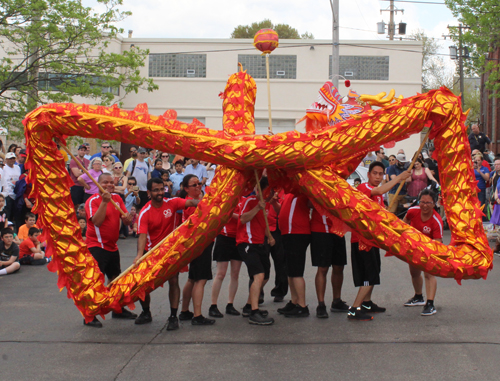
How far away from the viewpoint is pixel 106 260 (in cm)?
559

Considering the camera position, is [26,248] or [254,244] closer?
[254,244]

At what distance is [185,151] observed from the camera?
15.7ft

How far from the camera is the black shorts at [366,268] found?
223 inches

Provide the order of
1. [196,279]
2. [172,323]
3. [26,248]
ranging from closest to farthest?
[172,323]
[196,279]
[26,248]

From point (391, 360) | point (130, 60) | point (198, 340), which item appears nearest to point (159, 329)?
point (198, 340)

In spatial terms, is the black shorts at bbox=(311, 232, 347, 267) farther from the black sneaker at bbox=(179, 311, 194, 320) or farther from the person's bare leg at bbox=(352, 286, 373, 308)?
the black sneaker at bbox=(179, 311, 194, 320)

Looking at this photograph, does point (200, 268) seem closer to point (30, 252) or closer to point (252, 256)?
point (252, 256)

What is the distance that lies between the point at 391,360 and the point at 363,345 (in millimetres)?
401

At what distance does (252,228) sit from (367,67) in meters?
18.4

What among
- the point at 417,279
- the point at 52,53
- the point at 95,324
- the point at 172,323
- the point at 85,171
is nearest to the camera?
the point at 85,171

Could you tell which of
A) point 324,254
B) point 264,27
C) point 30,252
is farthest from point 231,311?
point 264,27

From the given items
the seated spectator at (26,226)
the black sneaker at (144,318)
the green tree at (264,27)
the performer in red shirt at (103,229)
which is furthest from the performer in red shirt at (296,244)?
the green tree at (264,27)

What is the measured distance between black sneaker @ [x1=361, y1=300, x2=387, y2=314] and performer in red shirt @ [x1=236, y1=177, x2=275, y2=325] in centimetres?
98

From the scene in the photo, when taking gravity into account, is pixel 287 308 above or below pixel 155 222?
below
